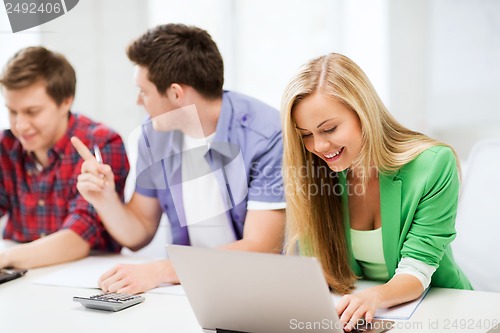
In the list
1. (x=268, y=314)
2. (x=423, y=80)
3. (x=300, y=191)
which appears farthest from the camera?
(x=423, y=80)

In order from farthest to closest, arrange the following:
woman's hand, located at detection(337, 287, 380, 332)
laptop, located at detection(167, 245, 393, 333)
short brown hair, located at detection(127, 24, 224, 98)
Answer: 1. short brown hair, located at detection(127, 24, 224, 98)
2. woman's hand, located at detection(337, 287, 380, 332)
3. laptop, located at detection(167, 245, 393, 333)

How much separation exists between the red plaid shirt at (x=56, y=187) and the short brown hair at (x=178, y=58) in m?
0.26

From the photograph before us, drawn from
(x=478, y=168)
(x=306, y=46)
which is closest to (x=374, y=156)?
(x=478, y=168)

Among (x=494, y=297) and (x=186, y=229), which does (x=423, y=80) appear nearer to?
(x=186, y=229)

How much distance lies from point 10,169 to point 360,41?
171cm

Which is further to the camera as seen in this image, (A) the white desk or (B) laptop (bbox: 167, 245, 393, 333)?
(A) the white desk

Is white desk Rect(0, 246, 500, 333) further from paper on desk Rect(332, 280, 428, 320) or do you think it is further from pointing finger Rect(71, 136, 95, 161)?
pointing finger Rect(71, 136, 95, 161)

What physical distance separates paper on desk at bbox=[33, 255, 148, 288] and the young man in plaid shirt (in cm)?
6

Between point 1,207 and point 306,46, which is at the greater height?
point 306,46

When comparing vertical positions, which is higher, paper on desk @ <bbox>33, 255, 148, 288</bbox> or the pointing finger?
the pointing finger

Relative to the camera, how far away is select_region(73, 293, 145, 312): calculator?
53.3 inches

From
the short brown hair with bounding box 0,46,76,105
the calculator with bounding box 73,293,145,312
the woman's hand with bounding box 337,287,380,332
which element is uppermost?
the short brown hair with bounding box 0,46,76,105

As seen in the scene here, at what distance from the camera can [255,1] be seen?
3266mm

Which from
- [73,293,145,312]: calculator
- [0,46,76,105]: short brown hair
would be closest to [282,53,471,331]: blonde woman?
[73,293,145,312]: calculator
